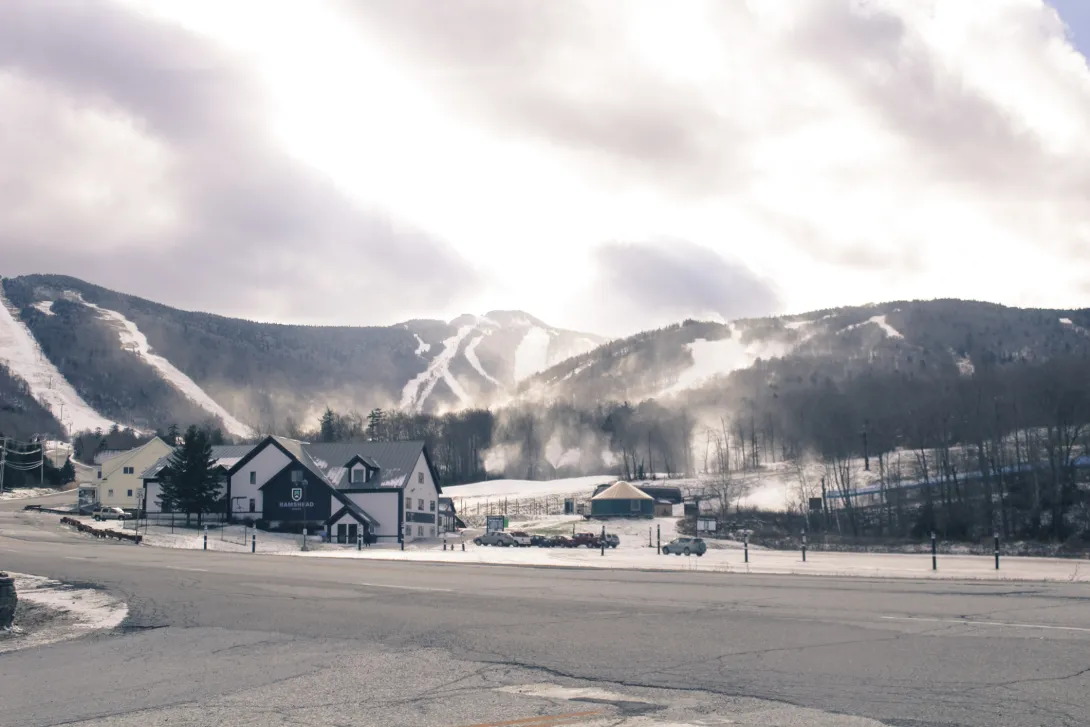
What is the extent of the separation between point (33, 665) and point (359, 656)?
474 centimetres

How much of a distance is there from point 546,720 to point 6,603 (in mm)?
12659

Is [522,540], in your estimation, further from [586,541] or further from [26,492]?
[26,492]

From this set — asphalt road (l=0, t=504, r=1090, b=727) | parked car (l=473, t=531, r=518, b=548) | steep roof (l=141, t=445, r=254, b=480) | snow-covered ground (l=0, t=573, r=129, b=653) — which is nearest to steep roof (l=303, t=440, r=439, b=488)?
steep roof (l=141, t=445, r=254, b=480)

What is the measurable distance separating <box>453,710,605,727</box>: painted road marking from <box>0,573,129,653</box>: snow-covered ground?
400 inches

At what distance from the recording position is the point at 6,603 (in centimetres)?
1662

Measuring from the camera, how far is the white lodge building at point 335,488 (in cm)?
7912

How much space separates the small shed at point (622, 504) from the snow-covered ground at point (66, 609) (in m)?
92.3

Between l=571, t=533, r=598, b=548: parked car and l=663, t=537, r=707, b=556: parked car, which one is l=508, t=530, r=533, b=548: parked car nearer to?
l=571, t=533, r=598, b=548: parked car

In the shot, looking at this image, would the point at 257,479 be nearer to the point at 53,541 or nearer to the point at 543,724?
the point at 53,541

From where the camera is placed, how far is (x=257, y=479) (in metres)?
81.9

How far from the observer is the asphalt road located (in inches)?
361

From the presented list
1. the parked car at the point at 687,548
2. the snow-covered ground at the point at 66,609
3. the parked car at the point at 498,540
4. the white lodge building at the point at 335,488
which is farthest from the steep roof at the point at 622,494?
the snow-covered ground at the point at 66,609

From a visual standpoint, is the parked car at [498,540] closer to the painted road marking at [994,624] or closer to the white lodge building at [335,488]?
the white lodge building at [335,488]

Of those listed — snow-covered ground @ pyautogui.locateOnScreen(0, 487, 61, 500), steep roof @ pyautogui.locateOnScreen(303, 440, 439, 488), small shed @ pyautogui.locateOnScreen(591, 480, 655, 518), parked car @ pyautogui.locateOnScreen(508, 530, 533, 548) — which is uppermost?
steep roof @ pyautogui.locateOnScreen(303, 440, 439, 488)
